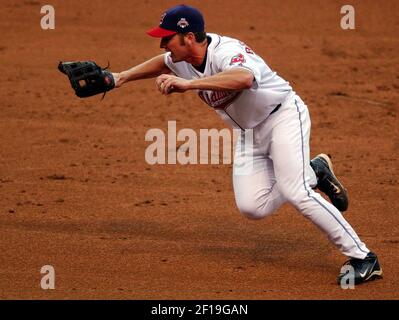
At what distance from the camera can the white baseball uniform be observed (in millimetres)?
6266

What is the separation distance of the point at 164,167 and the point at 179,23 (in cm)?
351

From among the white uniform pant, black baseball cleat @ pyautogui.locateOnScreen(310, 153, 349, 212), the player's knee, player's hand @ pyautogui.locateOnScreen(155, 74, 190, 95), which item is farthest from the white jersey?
black baseball cleat @ pyautogui.locateOnScreen(310, 153, 349, 212)

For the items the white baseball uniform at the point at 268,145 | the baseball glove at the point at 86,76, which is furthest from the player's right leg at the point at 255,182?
the baseball glove at the point at 86,76

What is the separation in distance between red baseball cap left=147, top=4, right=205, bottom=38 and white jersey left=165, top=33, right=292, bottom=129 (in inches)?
7.8

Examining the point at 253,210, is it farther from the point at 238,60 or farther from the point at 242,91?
the point at 238,60

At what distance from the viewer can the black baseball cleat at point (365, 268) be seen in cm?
637

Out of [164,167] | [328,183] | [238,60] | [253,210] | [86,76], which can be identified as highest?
[164,167]

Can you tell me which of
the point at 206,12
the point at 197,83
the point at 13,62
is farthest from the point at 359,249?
the point at 206,12

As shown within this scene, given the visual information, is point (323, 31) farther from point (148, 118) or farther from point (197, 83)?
point (197, 83)

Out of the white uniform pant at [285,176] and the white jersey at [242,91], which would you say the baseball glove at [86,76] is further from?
the white uniform pant at [285,176]

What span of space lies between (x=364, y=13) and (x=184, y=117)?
497cm

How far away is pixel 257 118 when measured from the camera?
6.52 meters

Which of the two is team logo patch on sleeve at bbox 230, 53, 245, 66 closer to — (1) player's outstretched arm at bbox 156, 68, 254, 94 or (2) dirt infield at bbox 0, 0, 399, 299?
(1) player's outstretched arm at bbox 156, 68, 254, 94

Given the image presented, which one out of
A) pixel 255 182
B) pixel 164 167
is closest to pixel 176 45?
pixel 255 182
